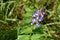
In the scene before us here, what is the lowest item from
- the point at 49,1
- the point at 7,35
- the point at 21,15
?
the point at 7,35

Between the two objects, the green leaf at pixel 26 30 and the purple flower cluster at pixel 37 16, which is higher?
the purple flower cluster at pixel 37 16

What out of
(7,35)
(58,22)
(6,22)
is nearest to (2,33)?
(7,35)

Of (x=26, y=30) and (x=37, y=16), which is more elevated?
(x=37, y=16)

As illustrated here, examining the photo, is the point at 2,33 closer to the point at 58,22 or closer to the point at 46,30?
the point at 46,30

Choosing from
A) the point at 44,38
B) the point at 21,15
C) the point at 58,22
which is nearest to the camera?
the point at 44,38

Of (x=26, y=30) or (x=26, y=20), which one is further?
(x=26, y=20)

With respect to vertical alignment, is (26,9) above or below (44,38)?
above

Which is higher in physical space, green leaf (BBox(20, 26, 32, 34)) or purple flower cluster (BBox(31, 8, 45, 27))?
purple flower cluster (BBox(31, 8, 45, 27))

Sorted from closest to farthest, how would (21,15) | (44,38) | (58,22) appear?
(44,38)
(58,22)
(21,15)
